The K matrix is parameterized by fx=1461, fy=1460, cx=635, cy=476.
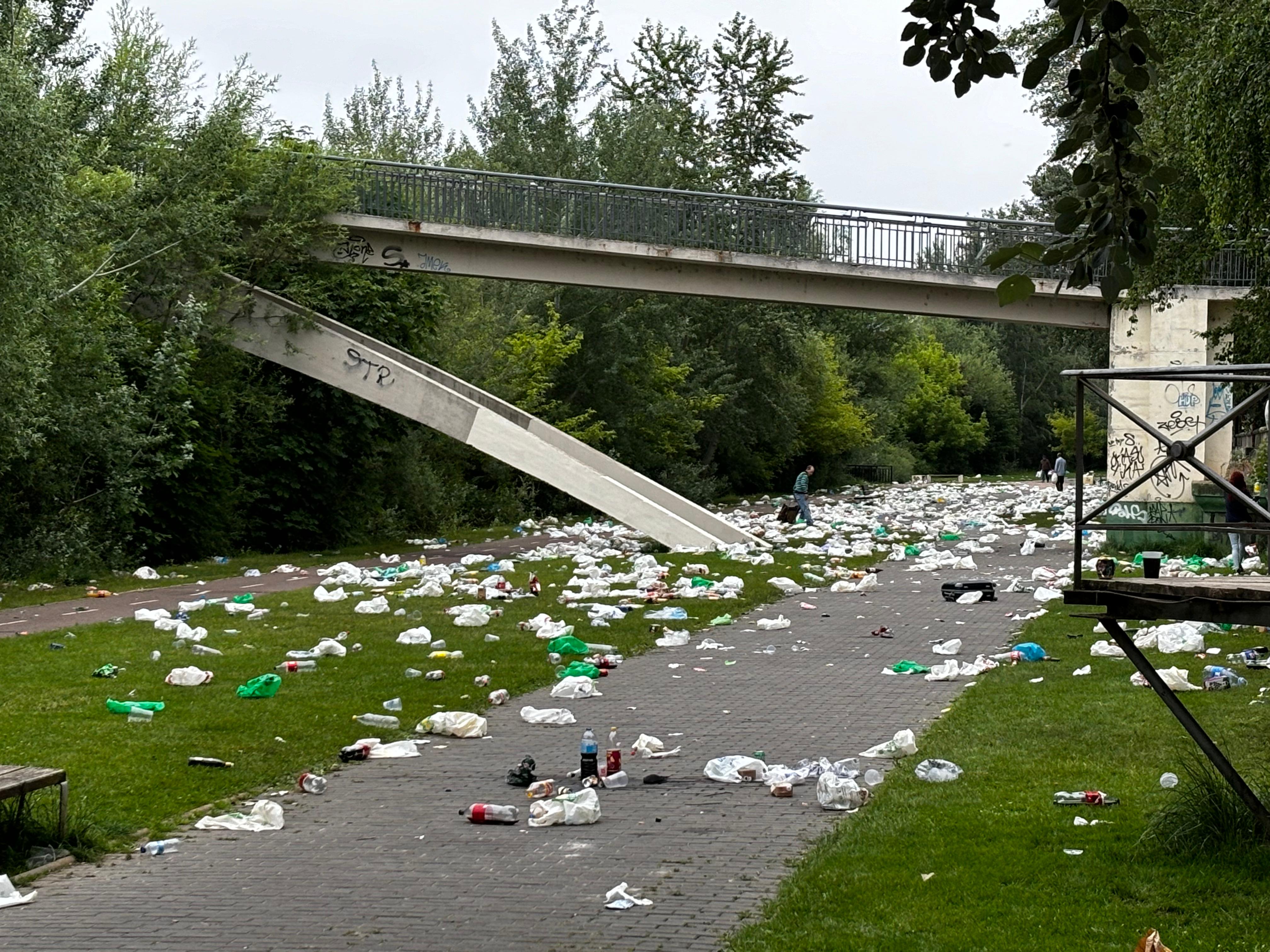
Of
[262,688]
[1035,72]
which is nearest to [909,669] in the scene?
[262,688]

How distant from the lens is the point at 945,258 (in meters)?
33.2

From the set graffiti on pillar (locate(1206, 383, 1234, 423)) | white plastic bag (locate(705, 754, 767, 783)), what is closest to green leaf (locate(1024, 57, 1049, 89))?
white plastic bag (locate(705, 754, 767, 783))

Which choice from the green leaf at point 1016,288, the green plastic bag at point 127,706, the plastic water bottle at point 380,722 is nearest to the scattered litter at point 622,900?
the green leaf at point 1016,288

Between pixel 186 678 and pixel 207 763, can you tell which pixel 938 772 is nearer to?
pixel 207 763

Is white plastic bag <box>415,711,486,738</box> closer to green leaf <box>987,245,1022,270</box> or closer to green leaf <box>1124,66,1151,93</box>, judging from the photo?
green leaf <box>987,245,1022,270</box>

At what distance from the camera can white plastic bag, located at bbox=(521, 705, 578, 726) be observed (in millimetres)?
10438

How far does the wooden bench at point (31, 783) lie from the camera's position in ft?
21.5

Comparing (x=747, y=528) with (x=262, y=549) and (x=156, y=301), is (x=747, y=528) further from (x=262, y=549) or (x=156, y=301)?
(x=156, y=301)

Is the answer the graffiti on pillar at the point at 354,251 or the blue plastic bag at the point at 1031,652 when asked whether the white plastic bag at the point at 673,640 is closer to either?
the blue plastic bag at the point at 1031,652

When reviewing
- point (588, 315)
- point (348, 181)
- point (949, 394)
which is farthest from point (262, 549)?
point (949, 394)

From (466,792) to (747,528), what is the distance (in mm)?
23560

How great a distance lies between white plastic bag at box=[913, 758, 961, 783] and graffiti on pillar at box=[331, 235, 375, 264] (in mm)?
24232

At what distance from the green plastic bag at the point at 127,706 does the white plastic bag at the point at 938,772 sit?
17.9 feet

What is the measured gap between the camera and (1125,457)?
35.8 m
